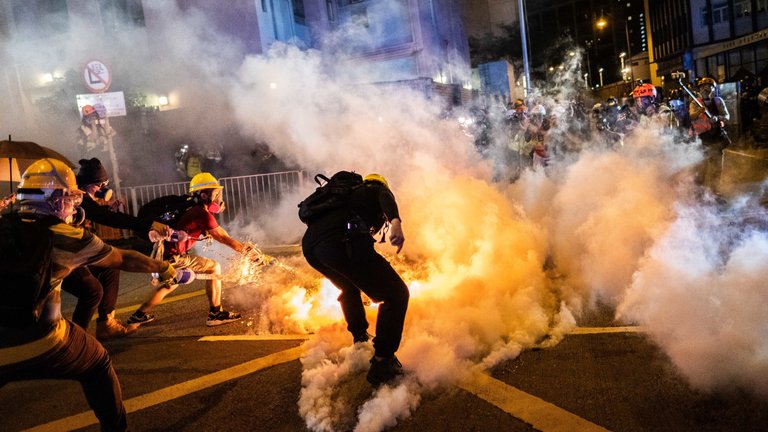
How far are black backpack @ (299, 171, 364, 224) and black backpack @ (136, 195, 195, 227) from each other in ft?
6.36

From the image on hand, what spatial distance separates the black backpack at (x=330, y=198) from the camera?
3.53 meters

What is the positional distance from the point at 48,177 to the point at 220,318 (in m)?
2.66

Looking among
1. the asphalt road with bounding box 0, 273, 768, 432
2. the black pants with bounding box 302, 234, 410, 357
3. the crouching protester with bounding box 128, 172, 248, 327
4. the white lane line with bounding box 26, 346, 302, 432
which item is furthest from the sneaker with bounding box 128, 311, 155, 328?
the black pants with bounding box 302, 234, 410, 357

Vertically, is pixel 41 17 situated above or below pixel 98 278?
above

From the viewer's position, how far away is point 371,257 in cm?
346

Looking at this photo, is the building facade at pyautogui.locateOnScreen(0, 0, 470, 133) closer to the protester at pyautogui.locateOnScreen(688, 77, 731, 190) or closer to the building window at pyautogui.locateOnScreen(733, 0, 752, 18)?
the protester at pyautogui.locateOnScreen(688, 77, 731, 190)

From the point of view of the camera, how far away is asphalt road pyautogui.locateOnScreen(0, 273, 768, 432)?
9.64 feet

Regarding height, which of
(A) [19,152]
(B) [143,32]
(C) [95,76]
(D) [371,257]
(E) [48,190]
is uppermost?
(B) [143,32]

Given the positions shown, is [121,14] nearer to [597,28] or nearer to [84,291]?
[84,291]

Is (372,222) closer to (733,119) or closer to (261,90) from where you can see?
(261,90)

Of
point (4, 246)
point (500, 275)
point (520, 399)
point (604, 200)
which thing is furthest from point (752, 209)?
point (4, 246)

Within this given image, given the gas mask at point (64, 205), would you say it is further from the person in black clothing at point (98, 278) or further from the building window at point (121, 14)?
the building window at point (121, 14)

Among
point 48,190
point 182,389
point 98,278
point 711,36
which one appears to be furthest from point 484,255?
point 711,36

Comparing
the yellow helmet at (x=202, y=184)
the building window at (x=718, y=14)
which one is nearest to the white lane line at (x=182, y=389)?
the yellow helmet at (x=202, y=184)
